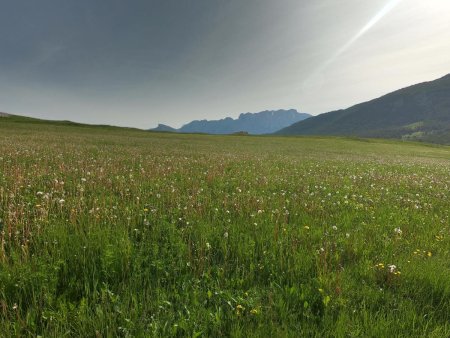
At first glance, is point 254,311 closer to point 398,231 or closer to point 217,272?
point 217,272

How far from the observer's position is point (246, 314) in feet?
9.69

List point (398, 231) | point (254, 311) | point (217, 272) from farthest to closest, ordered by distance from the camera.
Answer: point (398, 231) < point (217, 272) < point (254, 311)

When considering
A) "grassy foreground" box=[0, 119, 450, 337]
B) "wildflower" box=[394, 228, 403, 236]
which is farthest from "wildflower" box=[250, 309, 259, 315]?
"wildflower" box=[394, 228, 403, 236]

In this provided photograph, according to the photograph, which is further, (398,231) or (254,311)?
(398,231)

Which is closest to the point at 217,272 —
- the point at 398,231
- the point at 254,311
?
the point at 254,311

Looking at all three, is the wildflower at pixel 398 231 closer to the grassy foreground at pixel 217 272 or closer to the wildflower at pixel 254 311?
the grassy foreground at pixel 217 272

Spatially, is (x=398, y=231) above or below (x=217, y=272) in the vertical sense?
above

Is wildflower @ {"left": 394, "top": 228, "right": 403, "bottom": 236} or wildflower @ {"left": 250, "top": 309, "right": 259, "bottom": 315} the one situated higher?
wildflower @ {"left": 394, "top": 228, "right": 403, "bottom": 236}

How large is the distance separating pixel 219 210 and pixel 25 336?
448 centimetres

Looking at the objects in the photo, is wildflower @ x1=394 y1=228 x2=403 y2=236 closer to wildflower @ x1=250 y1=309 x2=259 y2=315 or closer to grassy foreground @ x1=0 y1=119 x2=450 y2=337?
grassy foreground @ x1=0 y1=119 x2=450 y2=337

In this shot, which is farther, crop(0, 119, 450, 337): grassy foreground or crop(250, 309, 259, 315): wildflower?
crop(250, 309, 259, 315): wildflower

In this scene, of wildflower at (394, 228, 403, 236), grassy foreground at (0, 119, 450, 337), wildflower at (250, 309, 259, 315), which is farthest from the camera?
wildflower at (394, 228, 403, 236)

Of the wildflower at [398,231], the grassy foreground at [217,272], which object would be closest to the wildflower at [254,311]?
the grassy foreground at [217,272]

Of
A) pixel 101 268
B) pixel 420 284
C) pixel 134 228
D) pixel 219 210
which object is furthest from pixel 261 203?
pixel 101 268
